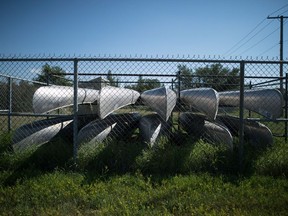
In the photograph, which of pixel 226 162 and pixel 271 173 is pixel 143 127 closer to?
pixel 226 162

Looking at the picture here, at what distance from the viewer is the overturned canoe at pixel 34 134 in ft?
13.2

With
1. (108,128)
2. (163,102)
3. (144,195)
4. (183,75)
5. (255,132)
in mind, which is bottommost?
(144,195)

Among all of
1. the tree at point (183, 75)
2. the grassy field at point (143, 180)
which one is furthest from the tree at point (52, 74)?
the tree at point (183, 75)

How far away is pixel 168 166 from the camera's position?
3785mm

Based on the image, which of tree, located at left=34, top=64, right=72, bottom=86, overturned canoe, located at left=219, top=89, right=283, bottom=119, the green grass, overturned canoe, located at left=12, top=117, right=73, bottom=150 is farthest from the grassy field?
tree, located at left=34, top=64, right=72, bottom=86

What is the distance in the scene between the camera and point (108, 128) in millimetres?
4367

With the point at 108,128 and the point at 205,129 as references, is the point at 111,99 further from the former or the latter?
the point at 205,129

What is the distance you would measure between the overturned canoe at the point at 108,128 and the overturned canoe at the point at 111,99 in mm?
407

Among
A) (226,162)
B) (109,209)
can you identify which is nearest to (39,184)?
(109,209)

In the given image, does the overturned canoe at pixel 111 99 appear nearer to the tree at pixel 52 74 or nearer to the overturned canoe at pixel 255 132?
the tree at pixel 52 74

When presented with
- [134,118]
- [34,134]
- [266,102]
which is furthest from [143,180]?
[266,102]

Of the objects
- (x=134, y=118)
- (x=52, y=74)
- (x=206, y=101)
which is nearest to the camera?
(x=206, y=101)

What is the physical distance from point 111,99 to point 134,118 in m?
1.07

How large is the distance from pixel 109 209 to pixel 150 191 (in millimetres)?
628
